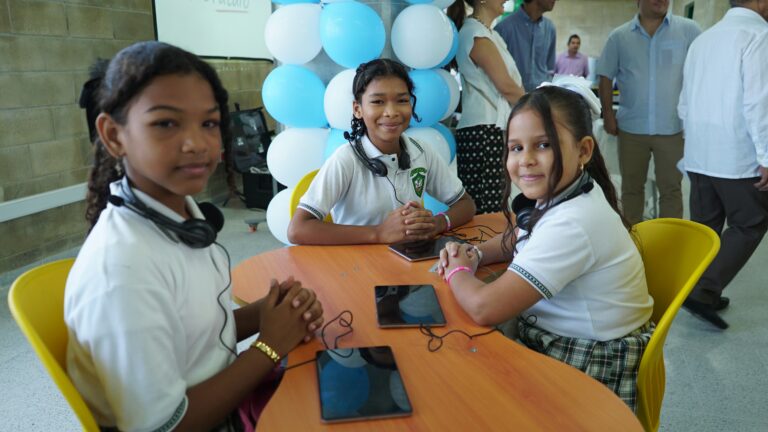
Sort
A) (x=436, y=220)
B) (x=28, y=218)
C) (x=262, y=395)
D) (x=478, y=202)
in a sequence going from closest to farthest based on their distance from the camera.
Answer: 1. (x=262, y=395)
2. (x=436, y=220)
3. (x=478, y=202)
4. (x=28, y=218)

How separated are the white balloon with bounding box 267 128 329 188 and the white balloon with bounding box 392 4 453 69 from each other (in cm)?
59

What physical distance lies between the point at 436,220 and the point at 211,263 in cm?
94

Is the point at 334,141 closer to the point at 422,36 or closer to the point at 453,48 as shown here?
the point at 422,36

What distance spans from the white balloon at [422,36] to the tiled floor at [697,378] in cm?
172

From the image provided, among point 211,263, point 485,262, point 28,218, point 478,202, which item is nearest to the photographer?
point 211,263

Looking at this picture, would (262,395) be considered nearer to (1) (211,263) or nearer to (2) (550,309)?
(1) (211,263)

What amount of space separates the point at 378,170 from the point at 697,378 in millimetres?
1531

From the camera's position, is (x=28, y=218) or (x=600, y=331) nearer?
(x=600, y=331)

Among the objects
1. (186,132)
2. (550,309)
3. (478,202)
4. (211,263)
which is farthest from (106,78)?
(478,202)

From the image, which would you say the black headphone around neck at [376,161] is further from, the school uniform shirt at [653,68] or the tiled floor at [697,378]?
the school uniform shirt at [653,68]

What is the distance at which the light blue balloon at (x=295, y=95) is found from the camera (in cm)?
279

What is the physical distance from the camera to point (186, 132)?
94 centimetres

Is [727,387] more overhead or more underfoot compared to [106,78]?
more underfoot

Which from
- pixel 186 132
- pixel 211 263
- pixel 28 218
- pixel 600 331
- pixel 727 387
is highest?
pixel 186 132
